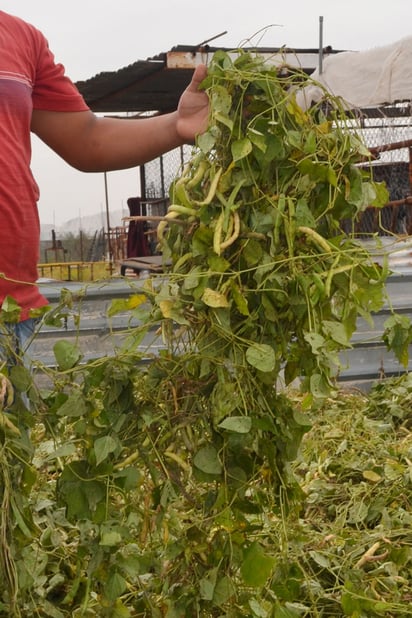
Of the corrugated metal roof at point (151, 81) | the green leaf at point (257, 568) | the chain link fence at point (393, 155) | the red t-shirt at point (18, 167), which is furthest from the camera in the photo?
the corrugated metal roof at point (151, 81)

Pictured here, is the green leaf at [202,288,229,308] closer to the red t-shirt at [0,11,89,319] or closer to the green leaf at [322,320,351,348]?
the green leaf at [322,320,351,348]

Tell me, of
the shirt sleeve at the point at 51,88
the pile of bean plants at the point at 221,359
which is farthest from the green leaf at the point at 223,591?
the shirt sleeve at the point at 51,88

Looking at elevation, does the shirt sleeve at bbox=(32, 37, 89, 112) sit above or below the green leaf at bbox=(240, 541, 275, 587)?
above

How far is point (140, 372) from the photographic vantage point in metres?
1.64

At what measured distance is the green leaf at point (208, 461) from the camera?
60.8 inches

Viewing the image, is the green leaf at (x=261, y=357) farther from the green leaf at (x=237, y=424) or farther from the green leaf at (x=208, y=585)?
the green leaf at (x=208, y=585)

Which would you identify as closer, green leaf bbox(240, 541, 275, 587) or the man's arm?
green leaf bbox(240, 541, 275, 587)

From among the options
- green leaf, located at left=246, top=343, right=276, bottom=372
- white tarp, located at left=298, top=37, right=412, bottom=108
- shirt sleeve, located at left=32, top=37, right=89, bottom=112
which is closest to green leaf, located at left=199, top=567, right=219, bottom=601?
green leaf, located at left=246, top=343, right=276, bottom=372

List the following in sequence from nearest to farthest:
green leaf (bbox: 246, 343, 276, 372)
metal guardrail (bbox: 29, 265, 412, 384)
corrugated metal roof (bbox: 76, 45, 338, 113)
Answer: green leaf (bbox: 246, 343, 276, 372) < metal guardrail (bbox: 29, 265, 412, 384) < corrugated metal roof (bbox: 76, 45, 338, 113)

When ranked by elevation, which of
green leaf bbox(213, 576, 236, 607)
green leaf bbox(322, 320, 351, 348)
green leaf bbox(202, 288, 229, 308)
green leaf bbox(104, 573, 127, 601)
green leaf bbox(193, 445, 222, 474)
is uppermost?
green leaf bbox(202, 288, 229, 308)

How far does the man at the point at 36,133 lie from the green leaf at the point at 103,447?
0.26m

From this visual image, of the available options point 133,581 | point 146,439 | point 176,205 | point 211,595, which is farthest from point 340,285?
point 133,581

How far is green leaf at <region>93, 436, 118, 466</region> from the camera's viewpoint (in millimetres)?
1510

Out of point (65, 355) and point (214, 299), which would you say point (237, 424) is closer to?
point (214, 299)
